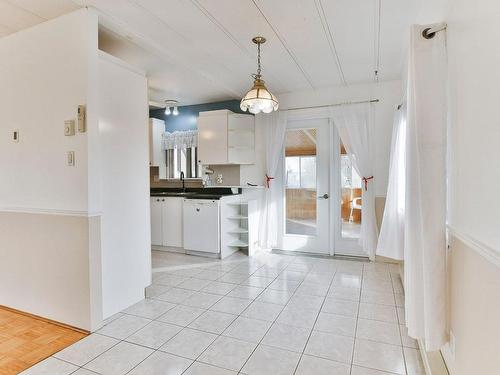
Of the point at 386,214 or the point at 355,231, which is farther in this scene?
the point at 355,231

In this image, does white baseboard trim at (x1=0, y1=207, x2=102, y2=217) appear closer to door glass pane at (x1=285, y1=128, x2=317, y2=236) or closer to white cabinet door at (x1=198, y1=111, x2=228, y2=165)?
white cabinet door at (x1=198, y1=111, x2=228, y2=165)

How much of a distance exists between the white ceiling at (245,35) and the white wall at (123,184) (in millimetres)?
424

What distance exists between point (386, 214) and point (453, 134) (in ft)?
6.12

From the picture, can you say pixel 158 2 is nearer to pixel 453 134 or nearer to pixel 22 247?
pixel 453 134

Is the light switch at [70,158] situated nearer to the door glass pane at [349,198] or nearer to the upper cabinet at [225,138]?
the upper cabinet at [225,138]

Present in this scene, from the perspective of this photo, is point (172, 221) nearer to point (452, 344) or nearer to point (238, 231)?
point (238, 231)

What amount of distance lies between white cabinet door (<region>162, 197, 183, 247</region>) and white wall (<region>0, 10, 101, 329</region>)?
2200 mm

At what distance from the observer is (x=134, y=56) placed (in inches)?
128

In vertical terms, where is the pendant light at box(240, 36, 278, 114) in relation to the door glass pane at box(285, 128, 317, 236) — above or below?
above

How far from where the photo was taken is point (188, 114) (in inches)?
211

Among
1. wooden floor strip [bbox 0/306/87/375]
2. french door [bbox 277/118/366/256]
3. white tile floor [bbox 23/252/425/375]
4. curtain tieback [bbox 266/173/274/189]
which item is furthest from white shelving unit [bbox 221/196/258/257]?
wooden floor strip [bbox 0/306/87/375]

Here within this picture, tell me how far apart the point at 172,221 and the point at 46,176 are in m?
2.34

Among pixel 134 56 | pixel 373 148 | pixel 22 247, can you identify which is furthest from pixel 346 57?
pixel 22 247

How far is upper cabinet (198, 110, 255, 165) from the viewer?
4.67m
